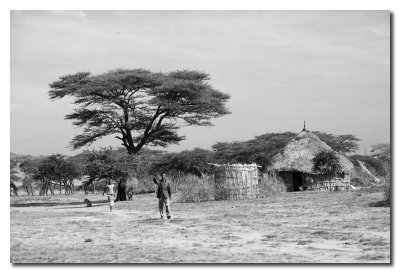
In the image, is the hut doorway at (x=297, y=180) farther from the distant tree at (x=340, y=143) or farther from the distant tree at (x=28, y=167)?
the distant tree at (x=28, y=167)

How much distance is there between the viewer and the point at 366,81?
41.2 feet

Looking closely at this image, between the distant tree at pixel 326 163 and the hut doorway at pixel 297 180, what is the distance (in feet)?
4.33

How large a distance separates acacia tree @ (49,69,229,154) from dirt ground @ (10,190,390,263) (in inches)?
500

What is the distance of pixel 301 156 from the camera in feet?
108

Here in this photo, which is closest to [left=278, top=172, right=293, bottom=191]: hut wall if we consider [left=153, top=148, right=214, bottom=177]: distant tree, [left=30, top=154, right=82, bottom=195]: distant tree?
[left=153, top=148, right=214, bottom=177]: distant tree

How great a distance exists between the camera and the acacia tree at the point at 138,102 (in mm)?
30781

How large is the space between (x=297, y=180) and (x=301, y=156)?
142cm

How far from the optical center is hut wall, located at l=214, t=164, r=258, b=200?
24219mm

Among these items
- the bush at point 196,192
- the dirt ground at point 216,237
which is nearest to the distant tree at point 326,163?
the bush at point 196,192

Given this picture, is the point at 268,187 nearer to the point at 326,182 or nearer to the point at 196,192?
the point at 196,192

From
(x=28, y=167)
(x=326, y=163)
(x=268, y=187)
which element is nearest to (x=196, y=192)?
(x=268, y=187)

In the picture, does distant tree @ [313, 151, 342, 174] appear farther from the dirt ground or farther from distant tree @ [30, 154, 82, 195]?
distant tree @ [30, 154, 82, 195]
